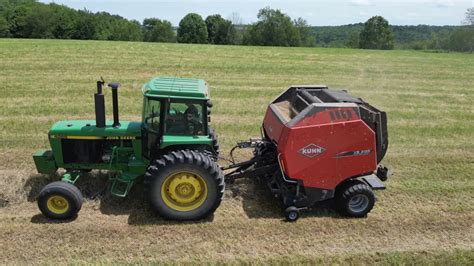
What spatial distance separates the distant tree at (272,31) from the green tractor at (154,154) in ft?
217

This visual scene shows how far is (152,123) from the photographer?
23.0ft

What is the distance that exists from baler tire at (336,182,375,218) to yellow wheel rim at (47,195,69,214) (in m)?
4.03

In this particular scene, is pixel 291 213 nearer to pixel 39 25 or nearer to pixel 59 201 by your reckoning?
pixel 59 201

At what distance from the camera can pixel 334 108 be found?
267 inches

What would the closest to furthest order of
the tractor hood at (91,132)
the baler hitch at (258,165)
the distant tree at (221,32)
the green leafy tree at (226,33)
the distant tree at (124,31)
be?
the tractor hood at (91,132) → the baler hitch at (258,165) → the distant tree at (124,31) → the green leafy tree at (226,33) → the distant tree at (221,32)

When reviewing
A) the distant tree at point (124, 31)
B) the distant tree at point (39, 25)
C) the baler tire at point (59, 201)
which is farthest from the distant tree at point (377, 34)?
the baler tire at point (59, 201)

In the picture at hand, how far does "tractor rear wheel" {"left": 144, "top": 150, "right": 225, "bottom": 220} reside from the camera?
6.55 m

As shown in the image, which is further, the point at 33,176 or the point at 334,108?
the point at 33,176

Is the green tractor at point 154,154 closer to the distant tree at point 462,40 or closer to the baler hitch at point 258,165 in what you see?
the baler hitch at point 258,165

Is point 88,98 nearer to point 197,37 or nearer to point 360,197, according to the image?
point 360,197

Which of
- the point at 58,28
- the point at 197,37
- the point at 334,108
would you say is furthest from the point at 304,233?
the point at 197,37

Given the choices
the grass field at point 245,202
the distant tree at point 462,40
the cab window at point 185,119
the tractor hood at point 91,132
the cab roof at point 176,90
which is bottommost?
the grass field at point 245,202

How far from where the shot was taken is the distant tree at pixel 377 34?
3024 inches

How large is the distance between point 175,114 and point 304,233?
2.56 metres
